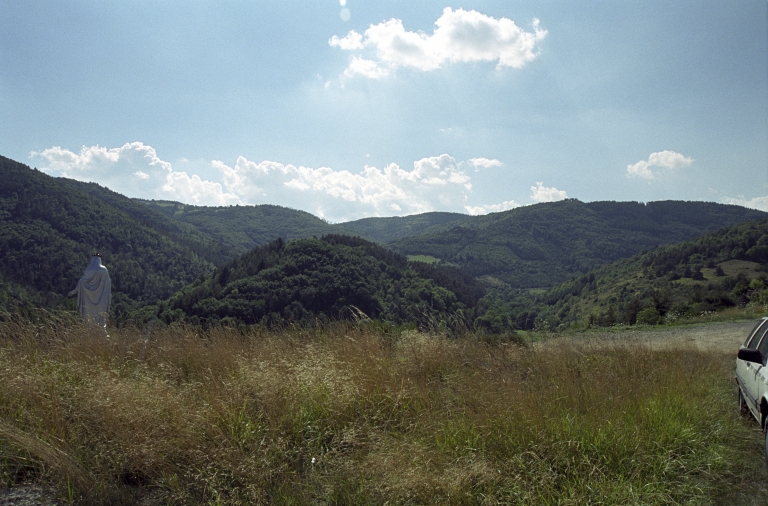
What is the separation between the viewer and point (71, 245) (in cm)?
9669

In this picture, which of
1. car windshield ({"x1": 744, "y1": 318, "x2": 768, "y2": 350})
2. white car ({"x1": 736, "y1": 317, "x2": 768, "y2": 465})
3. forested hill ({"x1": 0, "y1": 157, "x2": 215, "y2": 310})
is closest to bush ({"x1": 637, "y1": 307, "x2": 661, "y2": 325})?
car windshield ({"x1": 744, "y1": 318, "x2": 768, "y2": 350})

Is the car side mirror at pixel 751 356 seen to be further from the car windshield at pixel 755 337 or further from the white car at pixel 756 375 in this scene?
the car windshield at pixel 755 337

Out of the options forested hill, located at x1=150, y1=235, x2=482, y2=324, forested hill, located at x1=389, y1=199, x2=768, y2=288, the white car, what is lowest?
forested hill, located at x1=150, y1=235, x2=482, y2=324

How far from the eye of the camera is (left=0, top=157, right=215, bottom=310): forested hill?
8219cm

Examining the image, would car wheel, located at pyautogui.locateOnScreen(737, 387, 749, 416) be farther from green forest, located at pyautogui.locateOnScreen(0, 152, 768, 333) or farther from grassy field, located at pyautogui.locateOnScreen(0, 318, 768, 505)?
green forest, located at pyautogui.locateOnScreen(0, 152, 768, 333)

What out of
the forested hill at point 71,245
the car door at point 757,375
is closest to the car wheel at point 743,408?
the car door at point 757,375

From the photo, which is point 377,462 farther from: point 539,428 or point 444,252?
point 444,252

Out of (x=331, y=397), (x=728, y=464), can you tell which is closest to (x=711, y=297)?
(x=728, y=464)

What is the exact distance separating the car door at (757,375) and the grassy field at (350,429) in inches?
15.4

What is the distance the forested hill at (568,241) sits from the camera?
16538 centimetres

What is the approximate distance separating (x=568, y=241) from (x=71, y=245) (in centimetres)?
17022

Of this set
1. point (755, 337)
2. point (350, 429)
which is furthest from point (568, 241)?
point (350, 429)

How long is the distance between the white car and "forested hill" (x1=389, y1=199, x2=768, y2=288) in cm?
14691

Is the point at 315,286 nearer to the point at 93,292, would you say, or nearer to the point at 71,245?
the point at 93,292
